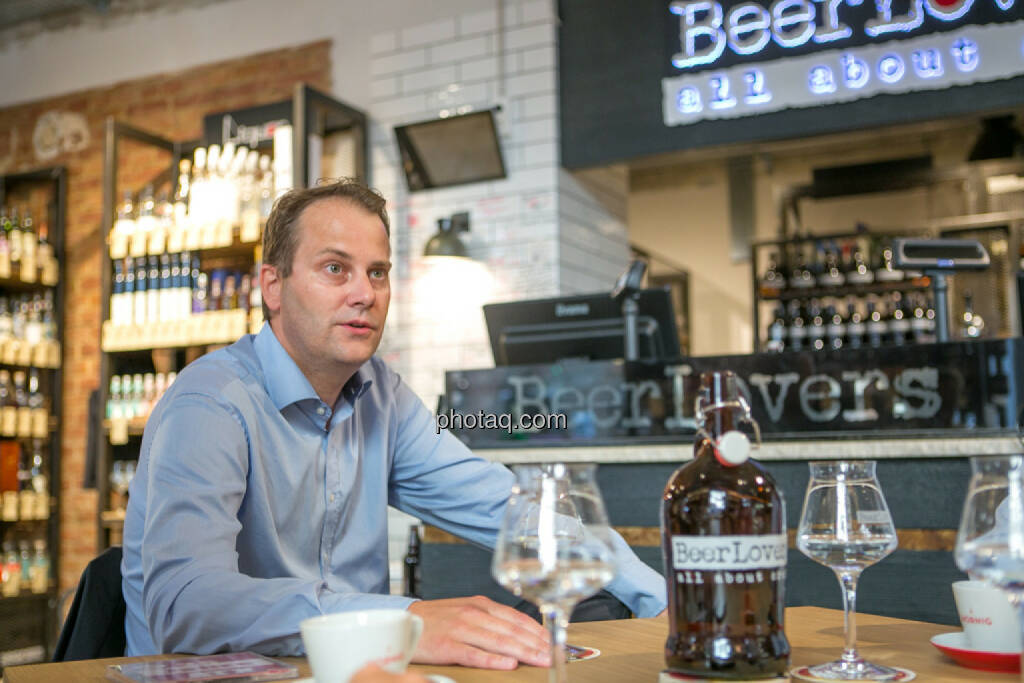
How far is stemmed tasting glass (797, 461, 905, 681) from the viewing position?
963 millimetres

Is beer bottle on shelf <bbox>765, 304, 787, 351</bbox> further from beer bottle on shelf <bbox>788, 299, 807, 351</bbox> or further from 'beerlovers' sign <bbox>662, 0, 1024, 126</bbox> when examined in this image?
'beerlovers' sign <bbox>662, 0, 1024, 126</bbox>

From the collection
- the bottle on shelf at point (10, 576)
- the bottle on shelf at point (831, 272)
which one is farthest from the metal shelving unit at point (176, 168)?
the bottle on shelf at point (831, 272)

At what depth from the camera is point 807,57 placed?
12.7 feet

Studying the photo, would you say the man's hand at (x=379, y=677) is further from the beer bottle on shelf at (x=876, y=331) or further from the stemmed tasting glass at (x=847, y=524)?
the beer bottle on shelf at (x=876, y=331)

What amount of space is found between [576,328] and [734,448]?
210 cm

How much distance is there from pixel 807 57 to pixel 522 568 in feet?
11.8

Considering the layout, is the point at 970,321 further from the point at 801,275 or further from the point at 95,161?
the point at 95,161

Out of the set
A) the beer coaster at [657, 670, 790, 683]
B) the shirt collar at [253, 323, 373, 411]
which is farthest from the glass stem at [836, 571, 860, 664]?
the shirt collar at [253, 323, 373, 411]

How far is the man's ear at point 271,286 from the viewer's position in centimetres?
167

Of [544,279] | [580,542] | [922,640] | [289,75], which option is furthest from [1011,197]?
[580,542]

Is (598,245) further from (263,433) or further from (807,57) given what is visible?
(263,433)

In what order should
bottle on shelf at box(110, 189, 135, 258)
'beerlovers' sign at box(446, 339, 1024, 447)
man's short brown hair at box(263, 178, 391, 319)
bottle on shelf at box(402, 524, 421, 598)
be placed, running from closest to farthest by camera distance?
man's short brown hair at box(263, 178, 391, 319), 'beerlovers' sign at box(446, 339, 1024, 447), bottle on shelf at box(402, 524, 421, 598), bottle on shelf at box(110, 189, 135, 258)

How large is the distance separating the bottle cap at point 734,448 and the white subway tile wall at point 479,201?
11.0 feet

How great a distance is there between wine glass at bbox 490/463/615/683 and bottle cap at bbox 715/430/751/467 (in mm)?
155
